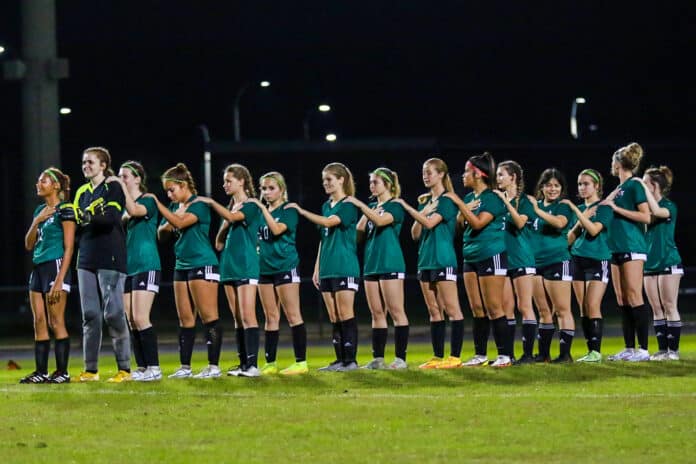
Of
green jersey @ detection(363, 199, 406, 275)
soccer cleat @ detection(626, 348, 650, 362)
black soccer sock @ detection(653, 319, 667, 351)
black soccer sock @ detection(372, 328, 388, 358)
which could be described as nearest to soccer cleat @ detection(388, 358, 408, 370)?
black soccer sock @ detection(372, 328, 388, 358)

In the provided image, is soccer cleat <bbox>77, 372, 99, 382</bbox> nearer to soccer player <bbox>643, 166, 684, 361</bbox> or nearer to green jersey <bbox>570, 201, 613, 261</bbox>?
green jersey <bbox>570, 201, 613, 261</bbox>

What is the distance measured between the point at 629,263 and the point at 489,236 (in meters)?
1.45

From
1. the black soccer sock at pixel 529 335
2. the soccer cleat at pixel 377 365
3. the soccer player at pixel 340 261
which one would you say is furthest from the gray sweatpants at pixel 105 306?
→ the black soccer sock at pixel 529 335

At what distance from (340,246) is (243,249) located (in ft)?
3.06

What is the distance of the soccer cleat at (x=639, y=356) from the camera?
1378 cm

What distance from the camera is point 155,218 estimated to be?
1309 centimetres

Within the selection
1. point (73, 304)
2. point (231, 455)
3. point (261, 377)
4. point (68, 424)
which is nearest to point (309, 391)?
point (261, 377)

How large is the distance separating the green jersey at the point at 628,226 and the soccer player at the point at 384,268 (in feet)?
6.75

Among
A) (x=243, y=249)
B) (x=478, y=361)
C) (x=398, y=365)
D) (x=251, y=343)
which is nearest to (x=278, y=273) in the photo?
(x=243, y=249)

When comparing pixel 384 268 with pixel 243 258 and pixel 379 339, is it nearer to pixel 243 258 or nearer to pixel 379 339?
pixel 379 339

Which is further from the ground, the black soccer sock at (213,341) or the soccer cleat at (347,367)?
the black soccer sock at (213,341)

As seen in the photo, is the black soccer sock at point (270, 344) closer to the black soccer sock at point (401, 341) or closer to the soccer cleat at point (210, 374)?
the soccer cleat at point (210, 374)

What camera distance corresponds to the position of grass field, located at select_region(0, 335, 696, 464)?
27.6ft

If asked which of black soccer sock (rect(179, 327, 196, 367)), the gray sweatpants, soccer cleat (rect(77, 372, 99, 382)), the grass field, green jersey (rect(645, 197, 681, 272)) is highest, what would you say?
green jersey (rect(645, 197, 681, 272))
